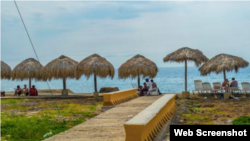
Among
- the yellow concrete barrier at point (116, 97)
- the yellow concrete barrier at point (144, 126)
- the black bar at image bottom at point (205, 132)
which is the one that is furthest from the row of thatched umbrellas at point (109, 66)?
the black bar at image bottom at point (205, 132)

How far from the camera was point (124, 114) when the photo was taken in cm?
1045

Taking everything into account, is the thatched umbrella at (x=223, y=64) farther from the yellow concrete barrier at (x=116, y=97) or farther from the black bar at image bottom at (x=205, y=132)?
the black bar at image bottom at (x=205, y=132)

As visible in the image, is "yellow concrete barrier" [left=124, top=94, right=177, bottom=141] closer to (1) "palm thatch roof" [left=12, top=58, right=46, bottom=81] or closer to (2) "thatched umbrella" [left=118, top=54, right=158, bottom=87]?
(2) "thatched umbrella" [left=118, top=54, right=158, bottom=87]

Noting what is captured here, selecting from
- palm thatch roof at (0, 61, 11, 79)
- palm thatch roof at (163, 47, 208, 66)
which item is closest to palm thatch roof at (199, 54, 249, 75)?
palm thatch roof at (163, 47, 208, 66)

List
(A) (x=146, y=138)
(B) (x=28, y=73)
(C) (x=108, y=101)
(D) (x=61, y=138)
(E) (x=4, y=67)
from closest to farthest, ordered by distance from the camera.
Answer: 1. (A) (x=146, y=138)
2. (D) (x=61, y=138)
3. (C) (x=108, y=101)
4. (B) (x=28, y=73)
5. (E) (x=4, y=67)

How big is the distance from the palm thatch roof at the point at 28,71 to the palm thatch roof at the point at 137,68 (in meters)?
5.46

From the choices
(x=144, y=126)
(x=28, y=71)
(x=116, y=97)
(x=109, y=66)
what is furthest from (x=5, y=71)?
(x=144, y=126)

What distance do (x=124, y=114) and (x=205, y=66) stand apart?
1126 centimetres

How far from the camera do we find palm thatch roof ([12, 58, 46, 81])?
23.8m

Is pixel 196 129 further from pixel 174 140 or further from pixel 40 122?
pixel 40 122

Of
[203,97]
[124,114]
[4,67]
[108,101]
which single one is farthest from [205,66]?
[4,67]

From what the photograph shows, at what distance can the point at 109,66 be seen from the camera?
21875mm

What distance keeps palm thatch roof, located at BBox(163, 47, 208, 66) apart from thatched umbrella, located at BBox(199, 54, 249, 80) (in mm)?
468

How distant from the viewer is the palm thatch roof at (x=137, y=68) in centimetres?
2156
